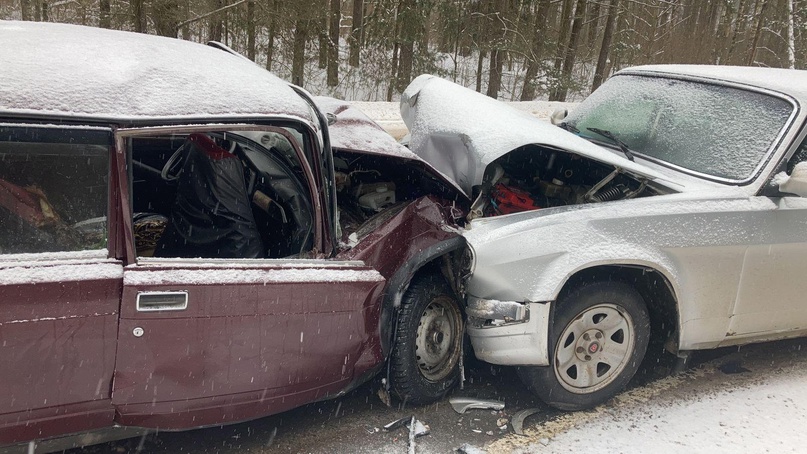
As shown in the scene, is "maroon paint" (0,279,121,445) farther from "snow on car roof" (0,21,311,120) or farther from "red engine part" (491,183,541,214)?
"red engine part" (491,183,541,214)

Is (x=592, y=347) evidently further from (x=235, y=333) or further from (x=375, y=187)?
(x=235, y=333)

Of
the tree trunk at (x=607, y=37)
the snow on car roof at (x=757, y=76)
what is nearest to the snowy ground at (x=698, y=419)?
the snow on car roof at (x=757, y=76)

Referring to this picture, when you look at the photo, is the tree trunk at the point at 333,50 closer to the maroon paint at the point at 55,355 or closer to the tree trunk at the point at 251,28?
the tree trunk at the point at 251,28

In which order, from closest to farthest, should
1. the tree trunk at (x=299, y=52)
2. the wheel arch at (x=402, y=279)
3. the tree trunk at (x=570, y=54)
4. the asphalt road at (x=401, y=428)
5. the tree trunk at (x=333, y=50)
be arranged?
the asphalt road at (x=401, y=428), the wheel arch at (x=402, y=279), the tree trunk at (x=299, y=52), the tree trunk at (x=570, y=54), the tree trunk at (x=333, y=50)

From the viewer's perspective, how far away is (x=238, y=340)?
263cm

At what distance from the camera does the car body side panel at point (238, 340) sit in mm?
2441

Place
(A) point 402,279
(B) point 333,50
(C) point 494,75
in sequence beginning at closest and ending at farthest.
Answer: (A) point 402,279
(B) point 333,50
(C) point 494,75

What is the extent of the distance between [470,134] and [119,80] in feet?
6.55

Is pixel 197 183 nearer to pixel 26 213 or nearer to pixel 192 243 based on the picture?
pixel 192 243

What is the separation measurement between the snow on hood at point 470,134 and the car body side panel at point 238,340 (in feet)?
3.41

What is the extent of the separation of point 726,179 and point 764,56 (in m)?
30.9

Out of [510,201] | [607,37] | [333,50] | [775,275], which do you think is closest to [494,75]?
[607,37]

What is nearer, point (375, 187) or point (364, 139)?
point (364, 139)

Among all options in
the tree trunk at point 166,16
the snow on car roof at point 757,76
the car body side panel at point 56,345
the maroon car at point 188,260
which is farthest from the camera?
the tree trunk at point 166,16
